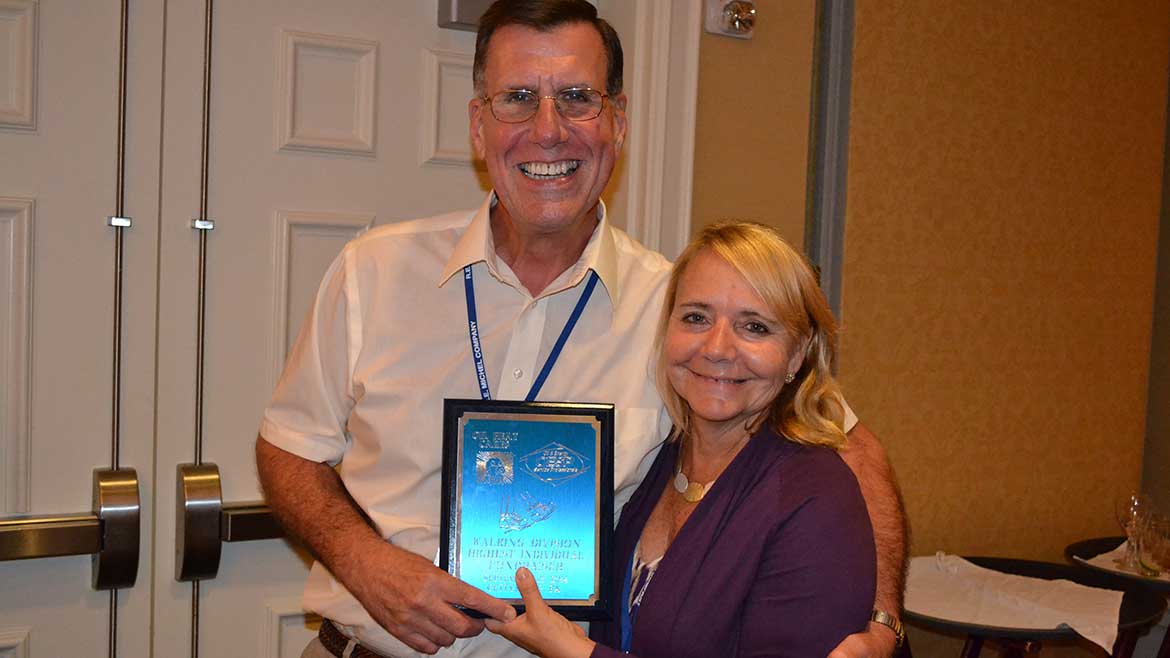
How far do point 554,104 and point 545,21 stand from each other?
0.42ft

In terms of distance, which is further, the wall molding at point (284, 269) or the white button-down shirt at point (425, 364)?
the wall molding at point (284, 269)

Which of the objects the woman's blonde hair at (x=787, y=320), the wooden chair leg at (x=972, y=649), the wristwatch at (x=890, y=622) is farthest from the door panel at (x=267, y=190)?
the wooden chair leg at (x=972, y=649)

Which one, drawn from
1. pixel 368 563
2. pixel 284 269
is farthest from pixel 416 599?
pixel 284 269

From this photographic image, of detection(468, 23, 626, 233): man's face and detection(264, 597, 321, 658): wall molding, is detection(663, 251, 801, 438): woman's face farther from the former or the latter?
detection(264, 597, 321, 658): wall molding

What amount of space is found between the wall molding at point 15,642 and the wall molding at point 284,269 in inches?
25.2

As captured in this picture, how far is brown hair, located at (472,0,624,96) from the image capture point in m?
1.65

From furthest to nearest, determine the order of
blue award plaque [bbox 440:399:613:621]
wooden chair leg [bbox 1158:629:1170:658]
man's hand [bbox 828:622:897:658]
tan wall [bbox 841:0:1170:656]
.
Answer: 1. wooden chair leg [bbox 1158:629:1170:658]
2. tan wall [bbox 841:0:1170:656]
3. blue award plaque [bbox 440:399:613:621]
4. man's hand [bbox 828:622:897:658]

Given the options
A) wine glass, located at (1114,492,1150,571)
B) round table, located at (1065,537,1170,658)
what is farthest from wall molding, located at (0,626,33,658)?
wine glass, located at (1114,492,1150,571)

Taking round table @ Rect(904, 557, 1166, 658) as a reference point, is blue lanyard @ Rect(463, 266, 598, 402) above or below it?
above

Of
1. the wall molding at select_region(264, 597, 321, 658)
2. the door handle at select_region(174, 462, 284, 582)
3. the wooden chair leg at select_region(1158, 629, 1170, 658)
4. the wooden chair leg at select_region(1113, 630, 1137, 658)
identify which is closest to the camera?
the door handle at select_region(174, 462, 284, 582)

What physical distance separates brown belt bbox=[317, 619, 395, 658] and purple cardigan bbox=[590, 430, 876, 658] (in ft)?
1.41

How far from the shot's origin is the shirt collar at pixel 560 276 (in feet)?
5.61

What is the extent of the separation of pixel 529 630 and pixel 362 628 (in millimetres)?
354

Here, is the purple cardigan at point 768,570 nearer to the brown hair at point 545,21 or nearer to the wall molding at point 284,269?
the brown hair at point 545,21
